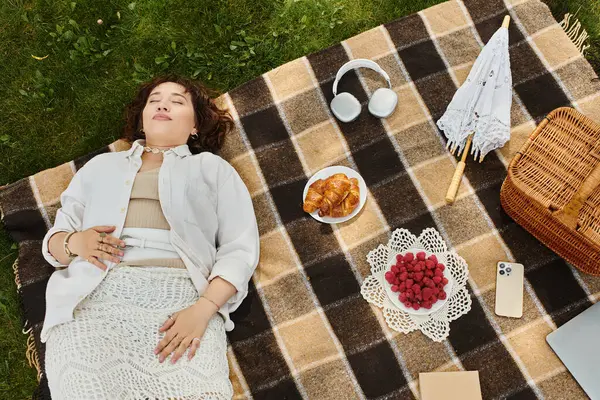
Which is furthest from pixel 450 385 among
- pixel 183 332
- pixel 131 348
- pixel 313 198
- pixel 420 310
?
pixel 131 348

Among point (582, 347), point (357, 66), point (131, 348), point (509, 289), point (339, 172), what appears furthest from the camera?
point (357, 66)

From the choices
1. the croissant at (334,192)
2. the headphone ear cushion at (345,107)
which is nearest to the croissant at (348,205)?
the croissant at (334,192)

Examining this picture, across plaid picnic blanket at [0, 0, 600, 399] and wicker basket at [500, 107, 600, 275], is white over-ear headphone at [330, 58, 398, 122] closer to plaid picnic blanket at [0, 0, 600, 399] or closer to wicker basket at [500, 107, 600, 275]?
plaid picnic blanket at [0, 0, 600, 399]

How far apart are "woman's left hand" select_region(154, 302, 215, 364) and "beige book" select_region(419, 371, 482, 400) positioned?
1.22m

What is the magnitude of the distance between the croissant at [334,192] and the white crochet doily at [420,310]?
0.37m

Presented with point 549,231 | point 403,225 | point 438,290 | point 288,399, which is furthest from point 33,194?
point 549,231

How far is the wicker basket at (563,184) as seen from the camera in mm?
2674

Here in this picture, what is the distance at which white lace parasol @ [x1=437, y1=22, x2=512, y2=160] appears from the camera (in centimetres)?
294

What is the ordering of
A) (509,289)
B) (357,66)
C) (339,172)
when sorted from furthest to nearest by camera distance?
(357,66)
(339,172)
(509,289)

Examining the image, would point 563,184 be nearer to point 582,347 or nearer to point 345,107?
point 582,347

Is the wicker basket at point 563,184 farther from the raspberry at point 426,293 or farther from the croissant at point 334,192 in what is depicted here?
the croissant at point 334,192

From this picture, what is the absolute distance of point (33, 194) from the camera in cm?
333

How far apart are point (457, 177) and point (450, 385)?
1164 mm

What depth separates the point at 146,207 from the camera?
2.94 meters
